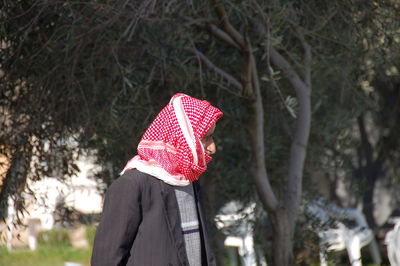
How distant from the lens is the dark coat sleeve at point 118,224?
360 cm

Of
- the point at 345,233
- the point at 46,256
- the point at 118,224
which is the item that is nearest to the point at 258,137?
the point at 118,224

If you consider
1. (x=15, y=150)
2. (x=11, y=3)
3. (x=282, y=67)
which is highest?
(x=11, y=3)

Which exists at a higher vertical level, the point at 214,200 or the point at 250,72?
the point at 250,72

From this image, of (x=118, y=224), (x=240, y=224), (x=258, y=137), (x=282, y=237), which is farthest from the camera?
(x=240, y=224)

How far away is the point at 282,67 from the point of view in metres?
6.35

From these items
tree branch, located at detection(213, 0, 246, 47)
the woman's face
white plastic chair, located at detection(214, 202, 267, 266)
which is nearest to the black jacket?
the woman's face

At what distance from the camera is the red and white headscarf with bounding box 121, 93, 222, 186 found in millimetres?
3768

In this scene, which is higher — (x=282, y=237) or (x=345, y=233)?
(x=345, y=233)

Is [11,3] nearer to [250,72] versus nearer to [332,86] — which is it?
[250,72]

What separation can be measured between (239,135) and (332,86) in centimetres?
171

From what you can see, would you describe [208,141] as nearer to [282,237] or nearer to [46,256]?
[282,237]

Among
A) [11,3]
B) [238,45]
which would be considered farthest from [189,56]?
[11,3]

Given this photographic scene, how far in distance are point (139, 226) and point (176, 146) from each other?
0.41 metres

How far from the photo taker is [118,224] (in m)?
3.60
